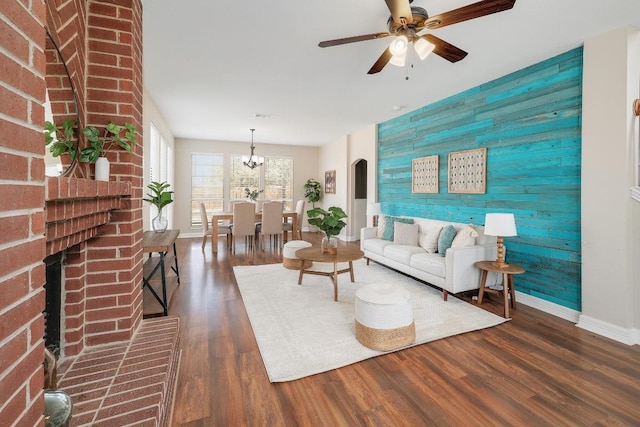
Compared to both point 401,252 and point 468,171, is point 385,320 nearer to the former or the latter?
point 401,252

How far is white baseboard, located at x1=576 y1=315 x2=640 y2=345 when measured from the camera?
2420 millimetres

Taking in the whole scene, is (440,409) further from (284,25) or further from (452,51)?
(284,25)

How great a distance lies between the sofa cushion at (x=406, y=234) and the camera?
4.28 meters

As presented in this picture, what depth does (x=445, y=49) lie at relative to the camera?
2.28m

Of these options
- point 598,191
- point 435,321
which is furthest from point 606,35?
point 435,321

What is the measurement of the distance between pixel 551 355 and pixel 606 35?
270 cm

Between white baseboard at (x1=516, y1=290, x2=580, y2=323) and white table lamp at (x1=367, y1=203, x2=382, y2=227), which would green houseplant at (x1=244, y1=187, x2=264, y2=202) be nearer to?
white table lamp at (x1=367, y1=203, x2=382, y2=227)

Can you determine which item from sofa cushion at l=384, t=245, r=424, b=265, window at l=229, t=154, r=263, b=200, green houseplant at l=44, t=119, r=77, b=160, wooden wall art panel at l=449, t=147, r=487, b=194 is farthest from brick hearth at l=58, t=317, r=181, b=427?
window at l=229, t=154, r=263, b=200

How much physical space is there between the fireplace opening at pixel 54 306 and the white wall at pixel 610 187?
12.9 feet

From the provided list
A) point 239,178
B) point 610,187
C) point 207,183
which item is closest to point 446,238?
point 610,187

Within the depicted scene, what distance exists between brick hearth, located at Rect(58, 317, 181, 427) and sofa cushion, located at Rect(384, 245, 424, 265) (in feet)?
9.31

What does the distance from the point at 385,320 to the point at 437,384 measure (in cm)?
51

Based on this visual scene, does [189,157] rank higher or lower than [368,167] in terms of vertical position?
higher

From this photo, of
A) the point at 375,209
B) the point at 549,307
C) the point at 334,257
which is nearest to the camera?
the point at 549,307
